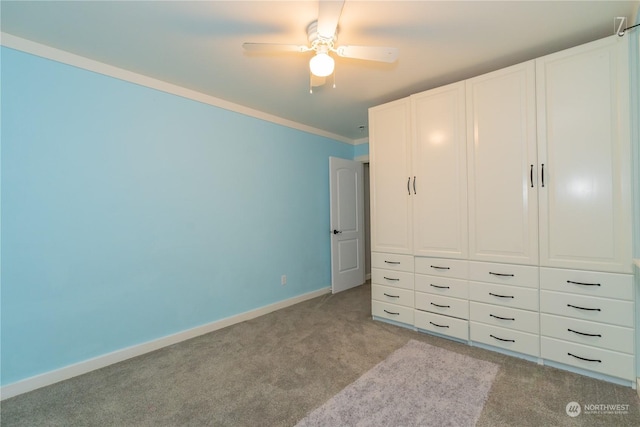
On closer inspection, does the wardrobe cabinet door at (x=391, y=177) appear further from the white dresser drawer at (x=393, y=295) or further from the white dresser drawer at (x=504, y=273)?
the white dresser drawer at (x=504, y=273)

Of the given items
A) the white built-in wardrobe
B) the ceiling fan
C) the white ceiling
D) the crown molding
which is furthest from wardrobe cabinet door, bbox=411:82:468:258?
the crown molding

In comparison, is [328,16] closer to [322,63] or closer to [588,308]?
[322,63]

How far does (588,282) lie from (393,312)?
5.28 feet

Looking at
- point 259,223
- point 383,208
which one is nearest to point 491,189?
point 383,208

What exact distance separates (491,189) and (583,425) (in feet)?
5.29

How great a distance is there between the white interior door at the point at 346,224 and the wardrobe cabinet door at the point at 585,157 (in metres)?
2.53

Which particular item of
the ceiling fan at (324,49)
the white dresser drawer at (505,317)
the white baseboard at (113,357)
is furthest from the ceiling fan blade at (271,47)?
the white baseboard at (113,357)

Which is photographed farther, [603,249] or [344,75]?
[344,75]

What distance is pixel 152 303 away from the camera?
2.58 m

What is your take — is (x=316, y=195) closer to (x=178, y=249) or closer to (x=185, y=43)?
(x=178, y=249)

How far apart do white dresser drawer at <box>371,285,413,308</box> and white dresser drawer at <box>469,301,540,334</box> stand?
577 mm

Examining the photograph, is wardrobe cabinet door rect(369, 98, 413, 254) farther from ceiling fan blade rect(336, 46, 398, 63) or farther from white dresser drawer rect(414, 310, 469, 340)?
ceiling fan blade rect(336, 46, 398, 63)

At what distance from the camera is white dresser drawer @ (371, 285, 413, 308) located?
2900 millimetres

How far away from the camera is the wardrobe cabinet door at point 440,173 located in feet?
8.36
